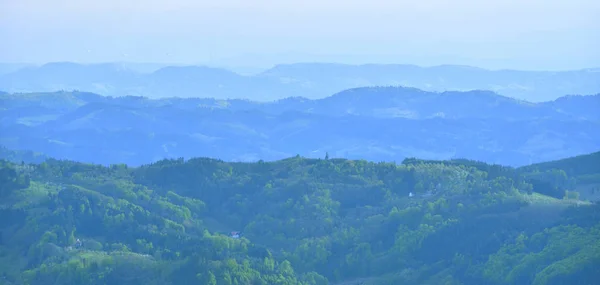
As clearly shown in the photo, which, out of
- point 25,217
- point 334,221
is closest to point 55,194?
point 25,217

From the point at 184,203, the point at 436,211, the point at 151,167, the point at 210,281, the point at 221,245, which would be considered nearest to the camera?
the point at 210,281

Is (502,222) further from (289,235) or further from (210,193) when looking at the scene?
(210,193)

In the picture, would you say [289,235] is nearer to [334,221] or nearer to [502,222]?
[334,221]

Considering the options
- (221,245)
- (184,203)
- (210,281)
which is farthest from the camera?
(184,203)

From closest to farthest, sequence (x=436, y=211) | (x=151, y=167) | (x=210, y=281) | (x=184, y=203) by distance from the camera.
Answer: (x=210, y=281) → (x=436, y=211) → (x=184, y=203) → (x=151, y=167)

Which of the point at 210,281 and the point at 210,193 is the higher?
the point at 210,193

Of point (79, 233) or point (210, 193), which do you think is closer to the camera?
point (79, 233)

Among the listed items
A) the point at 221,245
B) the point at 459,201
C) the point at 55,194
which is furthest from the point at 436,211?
the point at 55,194
